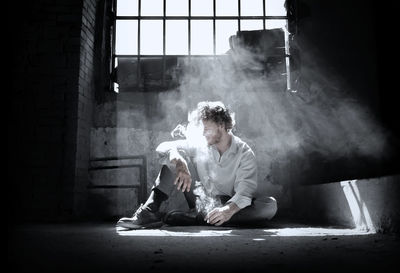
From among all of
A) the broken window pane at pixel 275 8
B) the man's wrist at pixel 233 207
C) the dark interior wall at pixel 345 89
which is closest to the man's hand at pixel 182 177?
the man's wrist at pixel 233 207

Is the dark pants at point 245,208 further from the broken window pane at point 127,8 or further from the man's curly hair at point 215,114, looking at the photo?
the broken window pane at point 127,8

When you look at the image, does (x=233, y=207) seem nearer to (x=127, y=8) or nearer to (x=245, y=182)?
(x=245, y=182)

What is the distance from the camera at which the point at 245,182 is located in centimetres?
333

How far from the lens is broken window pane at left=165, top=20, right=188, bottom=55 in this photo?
523cm

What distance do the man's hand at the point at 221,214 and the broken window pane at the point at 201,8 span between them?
3.26 meters

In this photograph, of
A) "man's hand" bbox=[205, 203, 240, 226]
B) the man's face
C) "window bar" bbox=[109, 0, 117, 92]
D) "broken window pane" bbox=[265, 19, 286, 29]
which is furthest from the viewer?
"broken window pane" bbox=[265, 19, 286, 29]

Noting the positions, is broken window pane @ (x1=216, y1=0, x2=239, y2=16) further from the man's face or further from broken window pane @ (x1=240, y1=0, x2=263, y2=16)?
the man's face

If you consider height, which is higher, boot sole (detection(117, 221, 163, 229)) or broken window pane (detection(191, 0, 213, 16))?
broken window pane (detection(191, 0, 213, 16))

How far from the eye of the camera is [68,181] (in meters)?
4.23

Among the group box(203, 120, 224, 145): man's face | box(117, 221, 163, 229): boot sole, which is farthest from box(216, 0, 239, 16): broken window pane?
box(117, 221, 163, 229): boot sole

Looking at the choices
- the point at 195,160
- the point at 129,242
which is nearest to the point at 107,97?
the point at 195,160

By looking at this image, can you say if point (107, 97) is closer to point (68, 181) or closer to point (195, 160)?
point (68, 181)

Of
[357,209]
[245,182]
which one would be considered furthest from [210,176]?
[357,209]

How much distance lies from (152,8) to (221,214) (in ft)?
11.6
